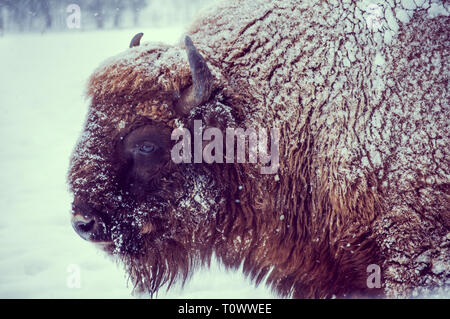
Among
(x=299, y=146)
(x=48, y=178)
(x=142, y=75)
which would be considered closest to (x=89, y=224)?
(x=142, y=75)

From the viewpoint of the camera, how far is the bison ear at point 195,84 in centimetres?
125

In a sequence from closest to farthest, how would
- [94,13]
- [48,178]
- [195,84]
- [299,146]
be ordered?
1. [195,84]
2. [299,146]
3. [48,178]
4. [94,13]

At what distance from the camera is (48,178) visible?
3.06 metres

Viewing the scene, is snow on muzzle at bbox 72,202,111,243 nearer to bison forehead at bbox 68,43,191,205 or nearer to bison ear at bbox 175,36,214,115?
bison forehead at bbox 68,43,191,205

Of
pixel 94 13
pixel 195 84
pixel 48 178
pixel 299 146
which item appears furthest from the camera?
pixel 94 13

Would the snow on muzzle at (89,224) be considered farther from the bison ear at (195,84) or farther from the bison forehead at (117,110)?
the bison ear at (195,84)

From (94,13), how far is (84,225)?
9.20 feet

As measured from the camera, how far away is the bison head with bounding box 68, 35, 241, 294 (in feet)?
4.42

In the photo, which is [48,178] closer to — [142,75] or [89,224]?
[89,224]

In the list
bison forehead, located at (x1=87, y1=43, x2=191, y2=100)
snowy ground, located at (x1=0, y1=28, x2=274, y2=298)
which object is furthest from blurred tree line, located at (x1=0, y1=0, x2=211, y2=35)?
bison forehead, located at (x1=87, y1=43, x2=191, y2=100)

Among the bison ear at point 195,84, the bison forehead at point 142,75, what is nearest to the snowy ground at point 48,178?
the bison forehead at point 142,75

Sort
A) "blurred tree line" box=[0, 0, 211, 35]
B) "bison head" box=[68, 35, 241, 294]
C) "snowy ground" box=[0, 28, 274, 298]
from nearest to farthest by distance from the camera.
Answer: "bison head" box=[68, 35, 241, 294] < "snowy ground" box=[0, 28, 274, 298] < "blurred tree line" box=[0, 0, 211, 35]

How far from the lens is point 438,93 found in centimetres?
134
